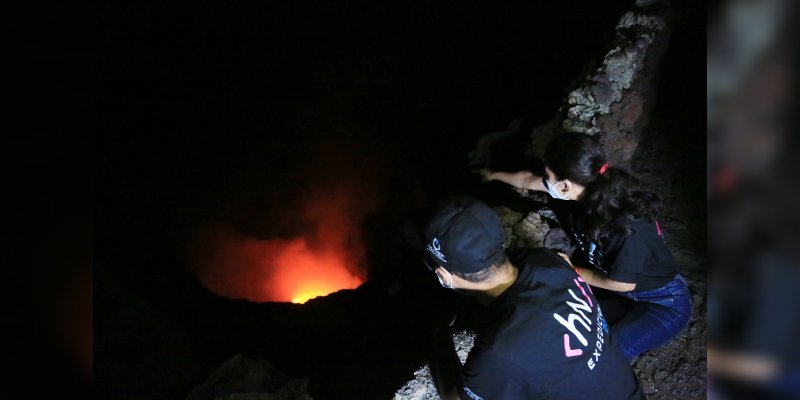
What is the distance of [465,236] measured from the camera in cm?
201

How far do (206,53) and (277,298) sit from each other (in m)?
6.66

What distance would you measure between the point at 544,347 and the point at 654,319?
1413mm

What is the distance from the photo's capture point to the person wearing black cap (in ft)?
6.11

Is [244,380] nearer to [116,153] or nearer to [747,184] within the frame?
[747,184]

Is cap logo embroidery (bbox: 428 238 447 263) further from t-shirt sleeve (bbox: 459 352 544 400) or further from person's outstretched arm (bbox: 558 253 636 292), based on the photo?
person's outstretched arm (bbox: 558 253 636 292)

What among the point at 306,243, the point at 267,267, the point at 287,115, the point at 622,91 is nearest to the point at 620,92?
the point at 622,91

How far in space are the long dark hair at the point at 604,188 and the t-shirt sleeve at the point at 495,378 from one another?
1.19 meters

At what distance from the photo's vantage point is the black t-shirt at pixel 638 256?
264cm

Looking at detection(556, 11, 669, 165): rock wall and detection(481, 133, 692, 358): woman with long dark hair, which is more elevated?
detection(556, 11, 669, 165): rock wall

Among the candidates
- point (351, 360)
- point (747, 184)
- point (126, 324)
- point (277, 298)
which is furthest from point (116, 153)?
point (747, 184)

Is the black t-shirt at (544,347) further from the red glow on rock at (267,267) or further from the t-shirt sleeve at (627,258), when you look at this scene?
the red glow on rock at (267,267)

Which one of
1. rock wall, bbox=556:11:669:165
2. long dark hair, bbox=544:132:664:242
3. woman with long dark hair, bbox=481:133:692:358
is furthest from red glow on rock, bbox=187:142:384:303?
long dark hair, bbox=544:132:664:242

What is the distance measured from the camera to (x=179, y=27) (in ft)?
38.3

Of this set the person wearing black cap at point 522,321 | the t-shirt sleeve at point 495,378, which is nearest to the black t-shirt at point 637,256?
the person wearing black cap at point 522,321
